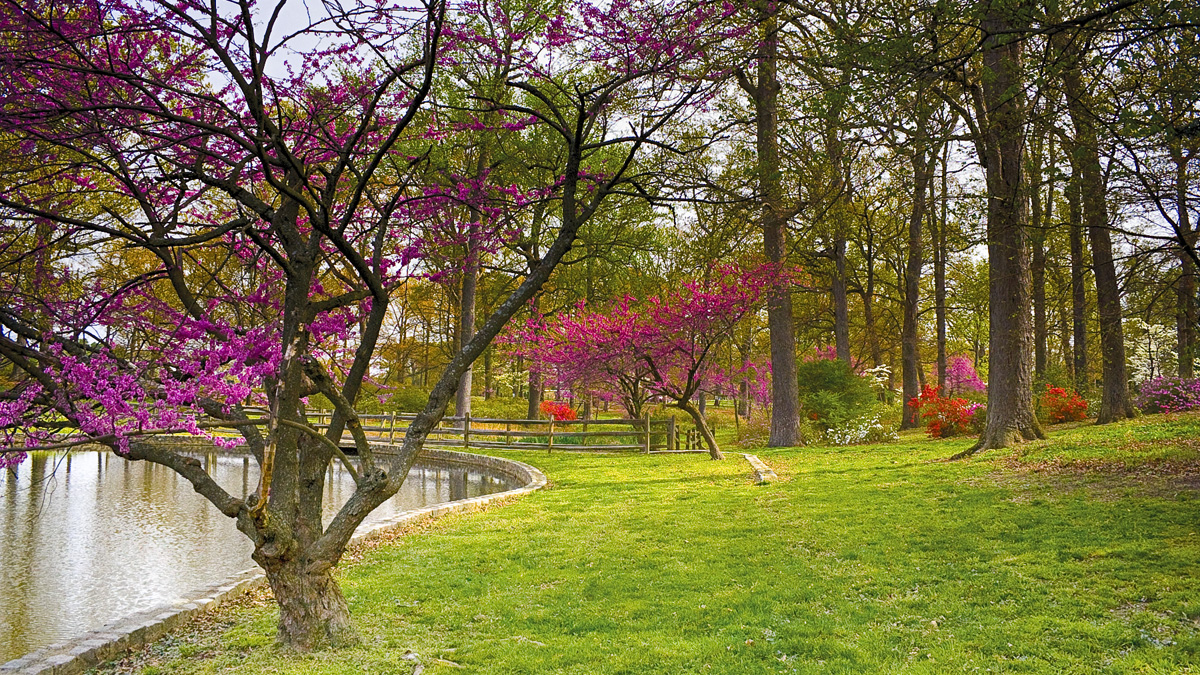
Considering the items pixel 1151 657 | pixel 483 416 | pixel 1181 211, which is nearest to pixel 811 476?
pixel 1181 211

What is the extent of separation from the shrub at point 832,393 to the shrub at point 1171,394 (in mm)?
5944

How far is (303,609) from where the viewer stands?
4.68 meters

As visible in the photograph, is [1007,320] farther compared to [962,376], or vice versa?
[962,376]

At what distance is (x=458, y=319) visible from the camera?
2911cm

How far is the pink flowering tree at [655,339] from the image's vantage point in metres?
15.2

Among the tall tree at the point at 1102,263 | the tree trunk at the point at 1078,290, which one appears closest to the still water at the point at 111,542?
the tall tree at the point at 1102,263

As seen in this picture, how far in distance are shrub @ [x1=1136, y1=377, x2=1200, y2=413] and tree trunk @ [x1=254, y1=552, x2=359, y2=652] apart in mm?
12368

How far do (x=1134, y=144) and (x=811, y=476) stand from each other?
6059mm

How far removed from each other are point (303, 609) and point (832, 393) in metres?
16.4

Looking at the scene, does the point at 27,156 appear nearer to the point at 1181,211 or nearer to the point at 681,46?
the point at 681,46

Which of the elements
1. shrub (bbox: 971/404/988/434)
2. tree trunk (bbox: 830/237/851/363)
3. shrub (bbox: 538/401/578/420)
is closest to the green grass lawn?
shrub (bbox: 971/404/988/434)

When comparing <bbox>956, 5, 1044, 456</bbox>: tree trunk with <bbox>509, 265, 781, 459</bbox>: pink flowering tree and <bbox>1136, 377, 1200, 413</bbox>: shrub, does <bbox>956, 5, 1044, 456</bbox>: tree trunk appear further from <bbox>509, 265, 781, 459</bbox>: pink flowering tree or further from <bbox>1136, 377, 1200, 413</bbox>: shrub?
<bbox>509, 265, 781, 459</bbox>: pink flowering tree

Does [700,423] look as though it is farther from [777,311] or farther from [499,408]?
[499,408]

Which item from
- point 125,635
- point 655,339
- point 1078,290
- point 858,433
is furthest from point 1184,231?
point 125,635
